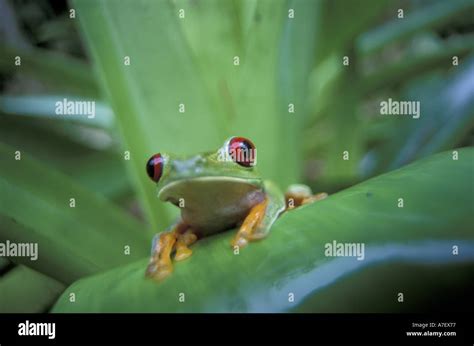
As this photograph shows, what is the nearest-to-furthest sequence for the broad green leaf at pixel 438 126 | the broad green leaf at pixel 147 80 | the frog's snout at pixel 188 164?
the frog's snout at pixel 188 164 → the broad green leaf at pixel 147 80 → the broad green leaf at pixel 438 126

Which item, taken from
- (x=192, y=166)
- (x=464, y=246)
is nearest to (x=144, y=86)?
(x=192, y=166)

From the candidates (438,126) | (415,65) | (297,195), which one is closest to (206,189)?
(297,195)

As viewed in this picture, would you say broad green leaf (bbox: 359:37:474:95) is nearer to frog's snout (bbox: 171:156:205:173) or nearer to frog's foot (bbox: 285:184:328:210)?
frog's foot (bbox: 285:184:328:210)

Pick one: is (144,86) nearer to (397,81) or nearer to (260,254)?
(260,254)

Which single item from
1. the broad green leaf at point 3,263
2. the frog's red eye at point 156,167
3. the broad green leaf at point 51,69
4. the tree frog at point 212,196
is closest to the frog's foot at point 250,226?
the tree frog at point 212,196

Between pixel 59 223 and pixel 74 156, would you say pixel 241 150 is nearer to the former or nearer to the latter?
pixel 59 223

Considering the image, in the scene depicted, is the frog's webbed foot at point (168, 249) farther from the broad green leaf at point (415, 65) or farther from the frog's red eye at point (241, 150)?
the broad green leaf at point (415, 65)
